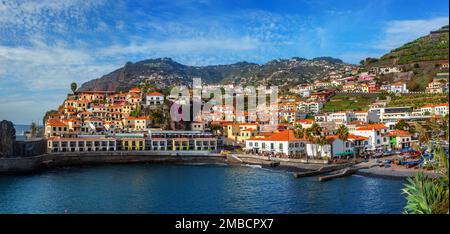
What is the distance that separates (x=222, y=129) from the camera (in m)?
40.4

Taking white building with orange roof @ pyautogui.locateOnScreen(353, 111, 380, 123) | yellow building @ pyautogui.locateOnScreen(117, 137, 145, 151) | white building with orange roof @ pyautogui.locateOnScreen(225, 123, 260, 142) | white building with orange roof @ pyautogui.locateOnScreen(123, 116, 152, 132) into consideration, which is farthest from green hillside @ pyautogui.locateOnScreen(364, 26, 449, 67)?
yellow building @ pyautogui.locateOnScreen(117, 137, 145, 151)

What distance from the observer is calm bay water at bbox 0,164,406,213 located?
13.7m

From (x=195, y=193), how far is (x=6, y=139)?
59.0 feet

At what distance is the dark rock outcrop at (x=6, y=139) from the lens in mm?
27375

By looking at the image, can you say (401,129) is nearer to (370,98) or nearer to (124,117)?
(370,98)

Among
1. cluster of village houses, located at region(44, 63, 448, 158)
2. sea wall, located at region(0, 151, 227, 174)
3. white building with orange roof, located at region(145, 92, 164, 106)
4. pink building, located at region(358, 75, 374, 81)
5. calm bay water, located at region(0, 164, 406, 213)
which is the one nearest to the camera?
calm bay water, located at region(0, 164, 406, 213)

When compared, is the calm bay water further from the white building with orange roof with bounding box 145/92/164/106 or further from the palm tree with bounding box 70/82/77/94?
the palm tree with bounding box 70/82/77/94

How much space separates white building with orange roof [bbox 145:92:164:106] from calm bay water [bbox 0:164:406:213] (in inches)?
795

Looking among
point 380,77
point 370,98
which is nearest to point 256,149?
point 370,98

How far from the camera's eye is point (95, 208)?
14.1 metres

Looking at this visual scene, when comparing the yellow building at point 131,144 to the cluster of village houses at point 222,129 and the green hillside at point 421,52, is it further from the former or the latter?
the green hillside at point 421,52

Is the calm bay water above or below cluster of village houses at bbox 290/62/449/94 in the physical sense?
below

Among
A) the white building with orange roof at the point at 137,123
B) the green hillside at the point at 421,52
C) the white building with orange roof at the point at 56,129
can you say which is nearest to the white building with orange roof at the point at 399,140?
the white building with orange roof at the point at 137,123
